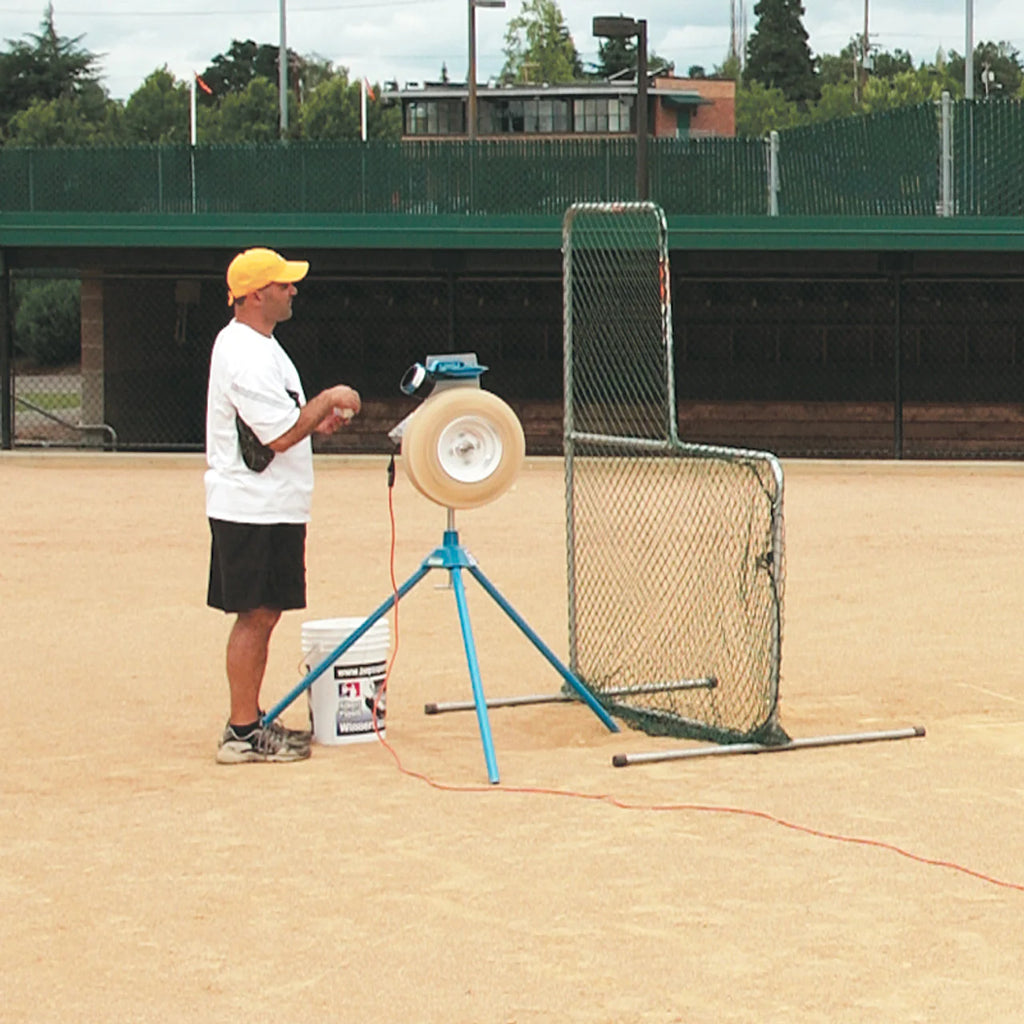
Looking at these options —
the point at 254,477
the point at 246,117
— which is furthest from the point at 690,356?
the point at 246,117

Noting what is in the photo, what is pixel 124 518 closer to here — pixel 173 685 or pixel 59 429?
pixel 173 685

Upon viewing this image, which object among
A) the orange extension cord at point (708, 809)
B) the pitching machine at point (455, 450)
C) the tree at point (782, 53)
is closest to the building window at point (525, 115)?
the tree at point (782, 53)

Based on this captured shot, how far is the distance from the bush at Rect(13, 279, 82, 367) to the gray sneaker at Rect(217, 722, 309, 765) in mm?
41498

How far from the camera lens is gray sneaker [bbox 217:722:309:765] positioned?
7.61 meters

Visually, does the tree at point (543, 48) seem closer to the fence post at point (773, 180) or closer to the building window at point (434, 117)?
the building window at point (434, 117)

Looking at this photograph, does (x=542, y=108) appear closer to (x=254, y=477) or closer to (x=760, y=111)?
(x=760, y=111)

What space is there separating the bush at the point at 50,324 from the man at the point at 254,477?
41475 millimetres

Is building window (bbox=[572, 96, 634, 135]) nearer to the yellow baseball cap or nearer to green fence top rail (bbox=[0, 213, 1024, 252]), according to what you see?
green fence top rail (bbox=[0, 213, 1024, 252])

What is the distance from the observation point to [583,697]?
830cm

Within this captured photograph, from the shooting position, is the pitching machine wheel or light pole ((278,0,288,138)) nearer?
the pitching machine wheel

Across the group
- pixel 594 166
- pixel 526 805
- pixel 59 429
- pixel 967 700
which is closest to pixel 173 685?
pixel 526 805

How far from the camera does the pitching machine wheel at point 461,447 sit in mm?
7574

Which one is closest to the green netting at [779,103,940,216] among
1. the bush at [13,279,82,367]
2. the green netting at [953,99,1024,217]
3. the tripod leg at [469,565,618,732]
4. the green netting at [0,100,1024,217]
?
the green netting at [0,100,1024,217]

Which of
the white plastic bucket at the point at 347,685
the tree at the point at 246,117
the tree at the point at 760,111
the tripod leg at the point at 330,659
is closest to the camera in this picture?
the tripod leg at the point at 330,659
